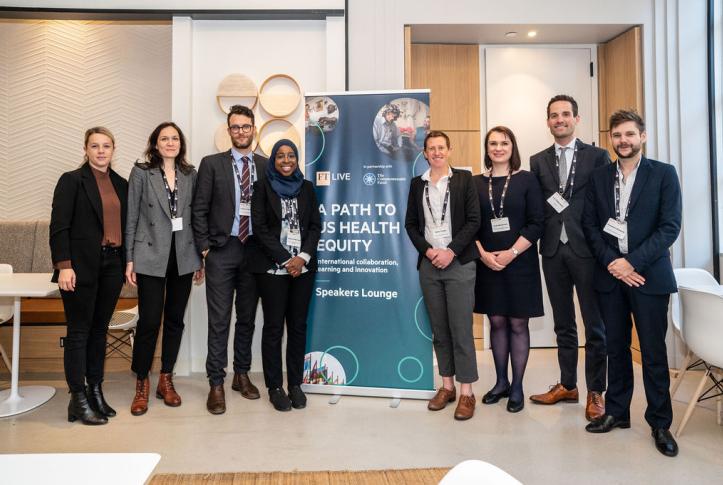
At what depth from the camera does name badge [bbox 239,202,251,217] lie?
3146mm

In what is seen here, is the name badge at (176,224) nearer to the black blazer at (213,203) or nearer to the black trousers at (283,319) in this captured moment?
the black blazer at (213,203)

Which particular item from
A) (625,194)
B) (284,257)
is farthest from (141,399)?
(625,194)

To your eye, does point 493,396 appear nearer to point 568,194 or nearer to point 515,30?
point 568,194

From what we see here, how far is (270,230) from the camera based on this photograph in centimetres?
303

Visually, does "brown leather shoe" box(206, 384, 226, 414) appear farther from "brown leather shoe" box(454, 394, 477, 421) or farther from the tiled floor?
"brown leather shoe" box(454, 394, 477, 421)

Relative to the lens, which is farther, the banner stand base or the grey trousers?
the banner stand base

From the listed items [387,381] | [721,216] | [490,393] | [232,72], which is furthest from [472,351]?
[232,72]

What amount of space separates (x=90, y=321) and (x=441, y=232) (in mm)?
2176

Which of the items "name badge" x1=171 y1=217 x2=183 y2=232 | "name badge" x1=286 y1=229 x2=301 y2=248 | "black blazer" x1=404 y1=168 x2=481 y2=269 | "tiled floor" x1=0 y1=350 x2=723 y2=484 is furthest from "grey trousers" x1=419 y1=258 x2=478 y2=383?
"name badge" x1=171 y1=217 x2=183 y2=232

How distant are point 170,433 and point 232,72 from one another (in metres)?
2.83

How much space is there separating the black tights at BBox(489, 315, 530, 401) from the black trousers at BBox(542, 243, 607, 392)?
0.80 ft

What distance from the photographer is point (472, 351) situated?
3.02m

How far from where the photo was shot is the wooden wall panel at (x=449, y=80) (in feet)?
15.4

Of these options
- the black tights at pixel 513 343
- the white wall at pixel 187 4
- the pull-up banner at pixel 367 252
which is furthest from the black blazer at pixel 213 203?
the black tights at pixel 513 343
